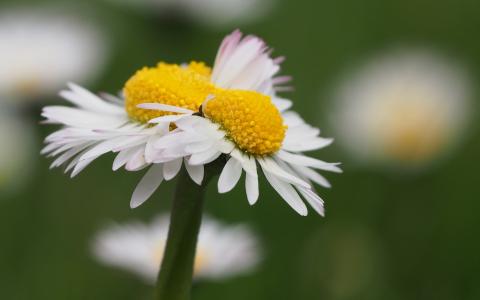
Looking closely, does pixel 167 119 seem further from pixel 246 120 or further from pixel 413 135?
pixel 413 135

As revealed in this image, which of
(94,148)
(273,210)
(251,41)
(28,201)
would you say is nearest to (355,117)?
(273,210)

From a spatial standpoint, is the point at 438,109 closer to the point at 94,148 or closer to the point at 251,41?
the point at 251,41

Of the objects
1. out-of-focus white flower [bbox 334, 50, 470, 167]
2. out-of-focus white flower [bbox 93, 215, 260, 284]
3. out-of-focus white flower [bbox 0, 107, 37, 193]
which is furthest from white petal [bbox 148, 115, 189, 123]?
out-of-focus white flower [bbox 334, 50, 470, 167]

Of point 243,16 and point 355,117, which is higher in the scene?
point 243,16

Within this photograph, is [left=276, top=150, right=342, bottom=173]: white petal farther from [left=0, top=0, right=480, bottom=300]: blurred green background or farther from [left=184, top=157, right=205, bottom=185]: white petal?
[left=0, top=0, right=480, bottom=300]: blurred green background

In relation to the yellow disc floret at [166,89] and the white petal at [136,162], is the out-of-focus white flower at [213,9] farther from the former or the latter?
the white petal at [136,162]

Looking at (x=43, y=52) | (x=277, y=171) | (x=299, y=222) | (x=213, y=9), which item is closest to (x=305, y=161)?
(x=277, y=171)
